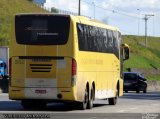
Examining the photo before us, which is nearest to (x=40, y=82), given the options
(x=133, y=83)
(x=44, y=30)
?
(x=44, y=30)

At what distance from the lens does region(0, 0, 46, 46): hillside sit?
341 ft

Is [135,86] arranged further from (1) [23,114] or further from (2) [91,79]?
(1) [23,114]

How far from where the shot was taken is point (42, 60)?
26547 millimetres

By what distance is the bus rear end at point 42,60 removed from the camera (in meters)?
26.4

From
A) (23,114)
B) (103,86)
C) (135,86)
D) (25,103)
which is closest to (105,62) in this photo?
(103,86)

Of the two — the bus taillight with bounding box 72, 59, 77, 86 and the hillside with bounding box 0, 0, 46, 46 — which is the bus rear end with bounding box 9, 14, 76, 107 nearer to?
the bus taillight with bounding box 72, 59, 77, 86

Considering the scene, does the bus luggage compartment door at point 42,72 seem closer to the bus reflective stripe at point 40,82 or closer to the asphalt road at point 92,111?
the bus reflective stripe at point 40,82

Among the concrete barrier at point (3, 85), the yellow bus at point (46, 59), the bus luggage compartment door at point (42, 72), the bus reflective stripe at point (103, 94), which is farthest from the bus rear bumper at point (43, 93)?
the concrete barrier at point (3, 85)

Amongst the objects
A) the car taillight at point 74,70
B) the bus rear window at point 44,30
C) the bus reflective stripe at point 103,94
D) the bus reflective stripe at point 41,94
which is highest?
the bus rear window at point 44,30

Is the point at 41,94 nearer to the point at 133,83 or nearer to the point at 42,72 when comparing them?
the point at 42,72

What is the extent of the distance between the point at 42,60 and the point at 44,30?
1093 millimetres

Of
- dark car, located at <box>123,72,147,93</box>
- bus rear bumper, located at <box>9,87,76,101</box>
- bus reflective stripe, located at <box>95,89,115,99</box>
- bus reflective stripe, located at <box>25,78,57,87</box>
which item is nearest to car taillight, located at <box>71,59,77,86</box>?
bus rear bumper, located at <box>9,87,76,101</box>

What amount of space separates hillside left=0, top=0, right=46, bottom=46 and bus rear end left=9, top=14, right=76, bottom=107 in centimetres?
7013

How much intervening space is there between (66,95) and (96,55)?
3.74m
